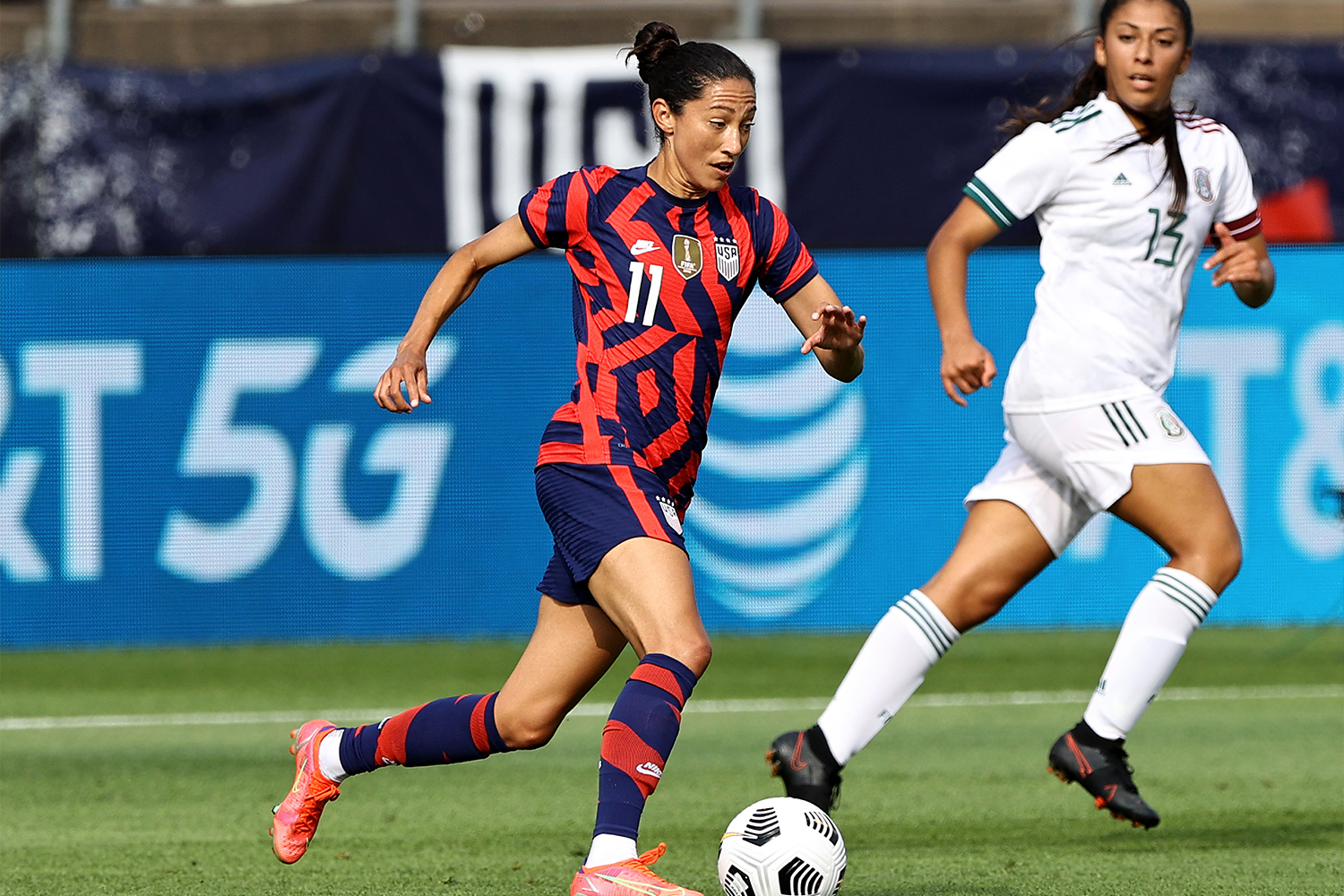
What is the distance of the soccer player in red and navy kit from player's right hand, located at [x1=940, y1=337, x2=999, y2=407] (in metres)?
0.25

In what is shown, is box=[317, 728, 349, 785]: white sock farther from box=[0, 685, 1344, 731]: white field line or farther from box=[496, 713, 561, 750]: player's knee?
box=[0, 685, 1344, 731]: white field line

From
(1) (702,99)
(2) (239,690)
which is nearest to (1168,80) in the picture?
(1) (702,99)

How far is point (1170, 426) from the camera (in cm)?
488

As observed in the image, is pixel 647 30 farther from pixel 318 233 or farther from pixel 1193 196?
pixel 318 233

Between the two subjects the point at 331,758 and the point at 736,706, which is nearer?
the point at 331,758

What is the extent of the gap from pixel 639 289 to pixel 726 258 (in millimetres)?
216

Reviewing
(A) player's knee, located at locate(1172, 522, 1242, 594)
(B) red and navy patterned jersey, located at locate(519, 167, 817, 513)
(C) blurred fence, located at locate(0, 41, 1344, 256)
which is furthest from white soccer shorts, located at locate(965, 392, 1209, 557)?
(C) blurred fence, located at locate(0, 41, 1344, 256)

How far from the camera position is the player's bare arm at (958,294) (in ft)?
Result: 14.7

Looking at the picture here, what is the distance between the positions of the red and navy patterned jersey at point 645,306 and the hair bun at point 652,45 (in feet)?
0.81

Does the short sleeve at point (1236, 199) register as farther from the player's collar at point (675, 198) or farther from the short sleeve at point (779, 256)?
the player's collar at point (675, 198)

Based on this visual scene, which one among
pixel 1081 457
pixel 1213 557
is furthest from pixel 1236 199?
pixel 1213 557

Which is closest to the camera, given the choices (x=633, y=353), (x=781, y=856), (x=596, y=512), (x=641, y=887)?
(x=641, y=887)

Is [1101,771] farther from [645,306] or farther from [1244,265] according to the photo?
[645,306]

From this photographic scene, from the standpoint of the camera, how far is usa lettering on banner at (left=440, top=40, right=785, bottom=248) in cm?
1302
